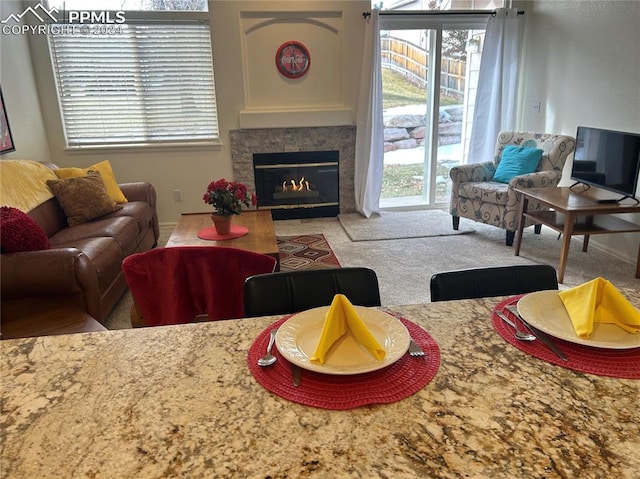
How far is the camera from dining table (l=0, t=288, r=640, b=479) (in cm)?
67

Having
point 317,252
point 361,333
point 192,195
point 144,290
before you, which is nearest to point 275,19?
point 192,195

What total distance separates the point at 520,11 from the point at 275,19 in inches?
103

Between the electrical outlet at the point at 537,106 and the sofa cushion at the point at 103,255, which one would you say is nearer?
the sofa cushion at the point at 103,255

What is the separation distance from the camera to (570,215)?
10.9 feet

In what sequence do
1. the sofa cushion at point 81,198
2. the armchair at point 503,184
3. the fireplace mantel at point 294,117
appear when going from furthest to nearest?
the fireplace mantel at point 294,117 → the armchair at point 503,184 → the sofa cushion at point 81,198

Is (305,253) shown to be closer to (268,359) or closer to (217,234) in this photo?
(217,234)

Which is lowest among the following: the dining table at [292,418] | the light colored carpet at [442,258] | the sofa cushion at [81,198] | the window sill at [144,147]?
the light colored carpet at [442,258]

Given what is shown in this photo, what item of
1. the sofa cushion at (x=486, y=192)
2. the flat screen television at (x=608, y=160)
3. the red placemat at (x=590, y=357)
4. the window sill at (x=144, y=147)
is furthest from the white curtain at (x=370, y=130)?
the red placemat at (x=590, y=357)

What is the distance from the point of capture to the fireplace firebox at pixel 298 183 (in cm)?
519

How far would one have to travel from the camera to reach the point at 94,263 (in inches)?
108

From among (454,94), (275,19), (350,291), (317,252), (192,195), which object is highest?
(275,19)

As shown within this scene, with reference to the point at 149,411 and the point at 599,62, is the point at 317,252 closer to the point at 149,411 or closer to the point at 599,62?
the point at 599,62

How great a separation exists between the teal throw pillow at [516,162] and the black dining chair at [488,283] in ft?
10.7

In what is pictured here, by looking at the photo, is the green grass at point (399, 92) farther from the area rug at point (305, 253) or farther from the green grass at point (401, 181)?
the area rug at point (305, 253)
